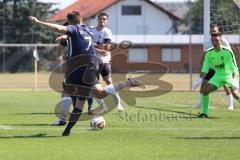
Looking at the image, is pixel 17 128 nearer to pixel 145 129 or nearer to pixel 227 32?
pixel 145 129

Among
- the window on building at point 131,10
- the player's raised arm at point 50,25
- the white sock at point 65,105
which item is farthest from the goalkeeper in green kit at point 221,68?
the window on building at point 131,10

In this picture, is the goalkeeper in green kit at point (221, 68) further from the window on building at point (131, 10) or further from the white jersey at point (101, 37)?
the window on building at point (131, 10)

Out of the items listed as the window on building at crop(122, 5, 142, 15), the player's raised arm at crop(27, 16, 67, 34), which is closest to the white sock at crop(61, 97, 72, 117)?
the player's raised arm at crop(27, 16, 67, 34)

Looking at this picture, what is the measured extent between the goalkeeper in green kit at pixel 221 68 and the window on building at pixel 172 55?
51.8 metres

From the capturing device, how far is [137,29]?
7181cm

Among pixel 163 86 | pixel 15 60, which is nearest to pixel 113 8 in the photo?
pixel 15 60

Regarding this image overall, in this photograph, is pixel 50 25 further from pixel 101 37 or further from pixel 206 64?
pixel 206 64

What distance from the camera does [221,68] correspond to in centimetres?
1390

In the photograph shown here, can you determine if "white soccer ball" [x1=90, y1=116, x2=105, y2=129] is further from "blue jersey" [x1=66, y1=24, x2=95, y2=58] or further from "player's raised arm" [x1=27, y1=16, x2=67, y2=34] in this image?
"player's raised arm" [x1=27, y1=16, x2=67, y2=34]

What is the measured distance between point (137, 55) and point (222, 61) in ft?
168

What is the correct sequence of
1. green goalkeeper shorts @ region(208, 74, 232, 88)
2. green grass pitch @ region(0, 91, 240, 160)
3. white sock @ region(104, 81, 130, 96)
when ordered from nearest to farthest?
green grass pitch @ region(0, 91, 240, 160)
white sock @ region(104, 81, 130, 96)
green goalkeeper shorts @ region(208, 74, 232, 88)

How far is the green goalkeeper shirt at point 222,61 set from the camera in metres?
13.7

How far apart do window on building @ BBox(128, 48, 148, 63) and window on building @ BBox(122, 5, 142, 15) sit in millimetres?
7901

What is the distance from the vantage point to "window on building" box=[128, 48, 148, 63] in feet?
210
